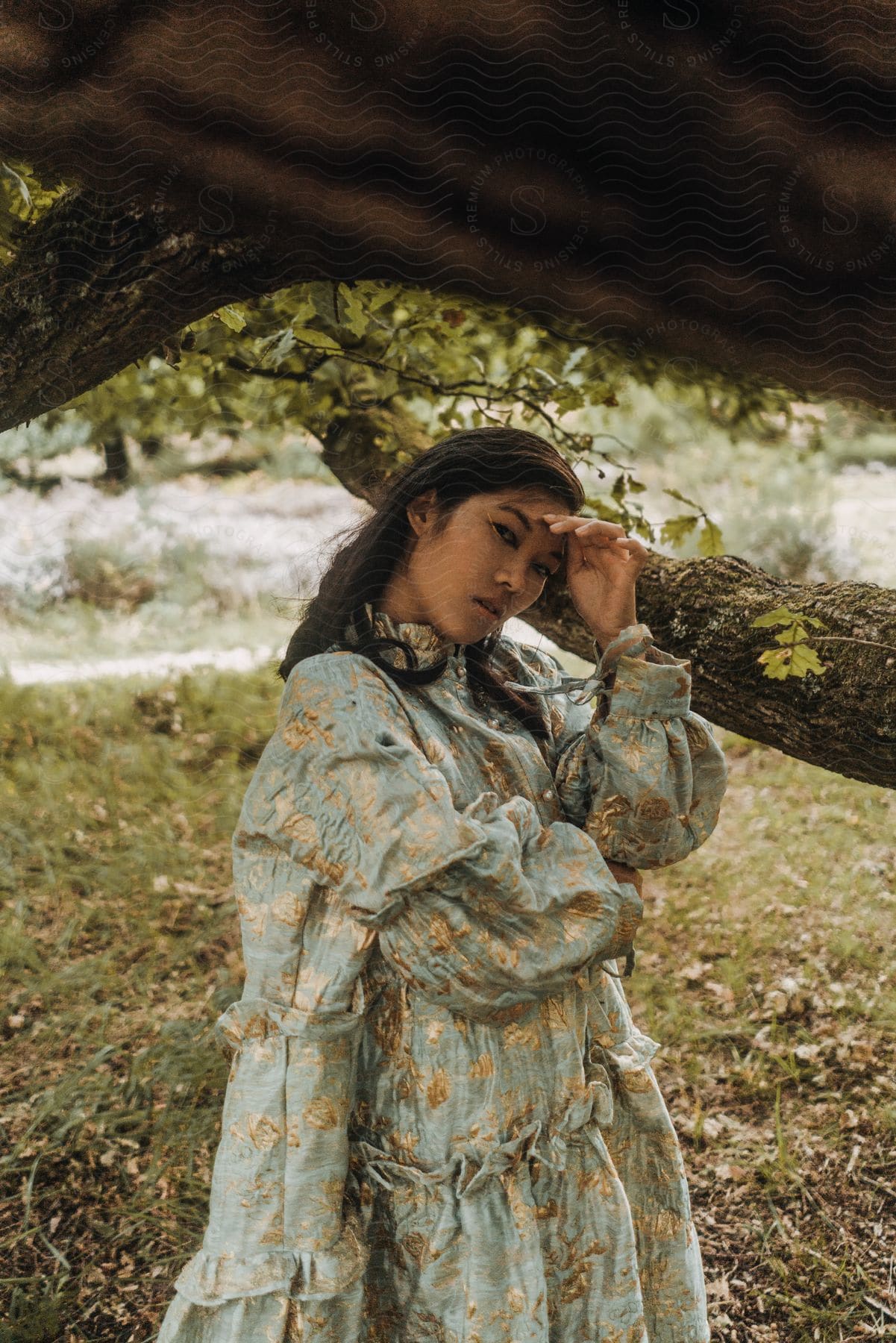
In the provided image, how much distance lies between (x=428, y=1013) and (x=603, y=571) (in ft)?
2.08

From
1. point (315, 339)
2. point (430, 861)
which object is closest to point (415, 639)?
point (430, 861)

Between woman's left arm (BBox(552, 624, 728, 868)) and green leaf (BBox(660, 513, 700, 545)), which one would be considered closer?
woman's left arm (BBox(552, 624, 728, 868))

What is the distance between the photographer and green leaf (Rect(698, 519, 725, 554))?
1975 mm

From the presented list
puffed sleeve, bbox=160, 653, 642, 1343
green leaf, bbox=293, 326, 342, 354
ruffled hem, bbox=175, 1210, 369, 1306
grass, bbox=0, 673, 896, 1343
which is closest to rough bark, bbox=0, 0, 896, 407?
puffed sleeve, bbox=160, 653, 642, 1343

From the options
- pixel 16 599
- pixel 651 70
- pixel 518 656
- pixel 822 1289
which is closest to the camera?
pixel 651 70

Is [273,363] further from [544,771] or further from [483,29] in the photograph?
[483,29]

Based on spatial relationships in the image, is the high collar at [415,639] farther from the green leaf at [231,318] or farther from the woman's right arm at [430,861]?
the green leaf at [231,318]

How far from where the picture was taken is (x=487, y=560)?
4.46ft

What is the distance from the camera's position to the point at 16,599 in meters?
3.25

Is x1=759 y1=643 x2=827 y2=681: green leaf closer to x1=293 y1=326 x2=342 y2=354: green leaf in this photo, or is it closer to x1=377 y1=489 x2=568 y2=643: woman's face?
x1=377 y1=489 x2=568 y2=643: woman's face

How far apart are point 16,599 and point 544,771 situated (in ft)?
7.75

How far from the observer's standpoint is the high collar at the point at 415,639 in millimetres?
1405

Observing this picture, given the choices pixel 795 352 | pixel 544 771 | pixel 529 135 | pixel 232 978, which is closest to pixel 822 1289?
pixel 544 771

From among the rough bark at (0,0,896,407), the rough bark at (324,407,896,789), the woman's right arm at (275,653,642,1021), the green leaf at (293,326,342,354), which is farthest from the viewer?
the green leaf at (293,326,342,354)
